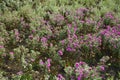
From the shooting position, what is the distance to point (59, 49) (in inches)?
274

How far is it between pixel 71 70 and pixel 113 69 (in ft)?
4.30

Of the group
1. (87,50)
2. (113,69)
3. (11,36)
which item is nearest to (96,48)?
(87,50)

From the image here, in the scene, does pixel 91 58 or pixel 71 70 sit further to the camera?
pixel 91 58

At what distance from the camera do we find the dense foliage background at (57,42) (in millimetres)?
6344

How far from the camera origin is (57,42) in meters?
7.51

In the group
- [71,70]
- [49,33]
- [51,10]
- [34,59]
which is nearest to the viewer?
[71,70]

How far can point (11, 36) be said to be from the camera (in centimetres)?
723

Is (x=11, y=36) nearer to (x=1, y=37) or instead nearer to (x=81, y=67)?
(x=1, y=37)

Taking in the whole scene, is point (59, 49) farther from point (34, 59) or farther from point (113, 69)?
point (113, 69)

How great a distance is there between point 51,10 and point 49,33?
1595mm

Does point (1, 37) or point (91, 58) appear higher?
point (1, 37)

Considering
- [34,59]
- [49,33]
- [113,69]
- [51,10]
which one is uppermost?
[51,10]

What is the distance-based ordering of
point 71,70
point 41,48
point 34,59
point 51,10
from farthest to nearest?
point 51,10, point 41,48, point 34,59, point 71,70

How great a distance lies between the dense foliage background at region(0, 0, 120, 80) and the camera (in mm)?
6344
